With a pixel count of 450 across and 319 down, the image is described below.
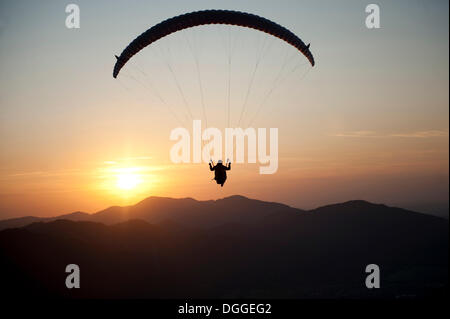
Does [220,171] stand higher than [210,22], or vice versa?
[210,22]

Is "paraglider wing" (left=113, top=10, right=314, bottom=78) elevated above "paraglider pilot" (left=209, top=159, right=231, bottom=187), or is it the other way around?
"paraglider wing" (left=113, top=10, right=314, bottom=78)

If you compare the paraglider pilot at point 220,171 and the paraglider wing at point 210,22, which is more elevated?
the paraglider wing at point 210,22
